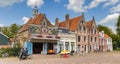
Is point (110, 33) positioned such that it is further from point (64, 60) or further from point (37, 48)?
point (64, 60)

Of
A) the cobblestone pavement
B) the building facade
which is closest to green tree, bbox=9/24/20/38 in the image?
the building facade

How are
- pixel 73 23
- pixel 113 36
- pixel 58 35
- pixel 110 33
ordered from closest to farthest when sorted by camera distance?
pixel 58 35, pixel 73 23, pixel 113 36, pixel 110 33

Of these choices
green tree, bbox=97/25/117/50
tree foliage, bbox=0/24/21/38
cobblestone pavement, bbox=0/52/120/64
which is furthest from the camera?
green tree, bbox=97/25/117/50

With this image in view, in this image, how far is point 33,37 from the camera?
39.3 metres

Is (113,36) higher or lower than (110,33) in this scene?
lower

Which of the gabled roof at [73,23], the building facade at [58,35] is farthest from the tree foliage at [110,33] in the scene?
the gabled roof at [73,23]

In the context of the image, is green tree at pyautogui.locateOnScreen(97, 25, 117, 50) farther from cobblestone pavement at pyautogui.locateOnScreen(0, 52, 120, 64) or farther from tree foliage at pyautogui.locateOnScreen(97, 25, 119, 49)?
cobblestone pavement at pyautogui.locateOnScreen(0, 52, 120, 64)

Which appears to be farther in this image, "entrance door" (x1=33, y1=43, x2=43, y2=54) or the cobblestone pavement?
"entrance door" (x1=33, y1=43, x2=43, y2=54)

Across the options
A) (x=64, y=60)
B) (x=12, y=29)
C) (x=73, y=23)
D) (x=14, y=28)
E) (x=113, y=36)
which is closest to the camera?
(x=64, y=60)

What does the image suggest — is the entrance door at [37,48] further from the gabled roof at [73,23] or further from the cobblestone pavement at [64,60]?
the cobblestone pavement at [64,60]

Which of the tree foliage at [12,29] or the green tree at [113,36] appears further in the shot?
the green tree at [113,36]

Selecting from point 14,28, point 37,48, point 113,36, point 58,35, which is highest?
point 14,28

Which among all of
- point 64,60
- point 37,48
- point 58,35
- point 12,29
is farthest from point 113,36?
point 64,60

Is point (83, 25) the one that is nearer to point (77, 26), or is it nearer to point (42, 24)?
point (77, 26)
